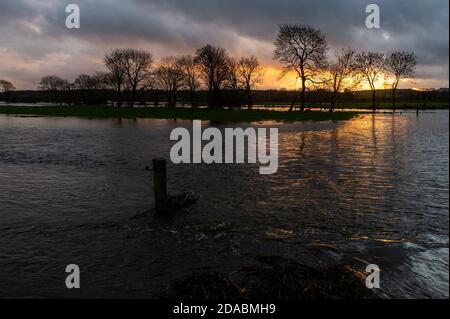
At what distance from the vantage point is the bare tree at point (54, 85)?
153 metres

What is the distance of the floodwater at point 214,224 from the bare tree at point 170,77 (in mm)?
94176

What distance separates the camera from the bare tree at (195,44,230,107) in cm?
8781

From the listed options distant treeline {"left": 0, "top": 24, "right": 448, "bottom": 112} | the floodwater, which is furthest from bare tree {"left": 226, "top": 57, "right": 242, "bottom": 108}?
the floodwater

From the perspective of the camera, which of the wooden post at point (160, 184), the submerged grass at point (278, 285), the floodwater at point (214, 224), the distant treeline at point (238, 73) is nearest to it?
the submerged grass at point (278, 285)

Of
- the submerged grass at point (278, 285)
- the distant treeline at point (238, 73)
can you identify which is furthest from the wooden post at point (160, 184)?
the distant treeline at point (238, 73)

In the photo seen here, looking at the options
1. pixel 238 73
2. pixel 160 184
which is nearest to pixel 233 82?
pixel 238 73

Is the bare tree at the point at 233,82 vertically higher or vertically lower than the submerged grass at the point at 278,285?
higher

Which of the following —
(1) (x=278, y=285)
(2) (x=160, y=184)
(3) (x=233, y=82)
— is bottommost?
(1) (x=278, y=285)

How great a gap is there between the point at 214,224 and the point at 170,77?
107836mm

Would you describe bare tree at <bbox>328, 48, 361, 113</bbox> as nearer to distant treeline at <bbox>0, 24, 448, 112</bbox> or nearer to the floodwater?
distant treeline at <bbox>0, 24, 448, 112</bbox>

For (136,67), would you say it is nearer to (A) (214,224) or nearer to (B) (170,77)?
(B) (170,77)

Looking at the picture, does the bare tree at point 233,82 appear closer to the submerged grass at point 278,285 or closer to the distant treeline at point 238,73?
the distant treeline at point 238,73

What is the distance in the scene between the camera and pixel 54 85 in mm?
161875

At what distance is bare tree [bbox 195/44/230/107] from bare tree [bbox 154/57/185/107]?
2258 centimetres
